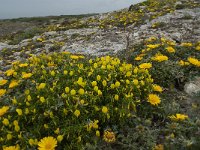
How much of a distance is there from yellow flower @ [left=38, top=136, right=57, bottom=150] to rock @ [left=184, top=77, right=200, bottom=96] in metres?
2.68

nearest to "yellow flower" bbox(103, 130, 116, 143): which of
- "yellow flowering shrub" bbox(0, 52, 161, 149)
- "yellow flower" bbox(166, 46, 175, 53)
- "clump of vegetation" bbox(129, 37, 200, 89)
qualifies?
"yellow flowering shrub" bbox(0, 52, 161, 149)

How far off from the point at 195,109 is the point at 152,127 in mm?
755

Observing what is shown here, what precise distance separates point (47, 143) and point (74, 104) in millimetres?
719

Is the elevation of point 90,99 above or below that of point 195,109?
above

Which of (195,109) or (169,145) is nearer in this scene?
(169,145)

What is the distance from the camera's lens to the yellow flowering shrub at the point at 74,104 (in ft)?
14.1

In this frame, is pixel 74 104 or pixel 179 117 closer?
pixel 179 117

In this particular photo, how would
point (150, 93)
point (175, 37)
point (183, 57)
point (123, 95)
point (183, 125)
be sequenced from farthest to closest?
point (175, 37) → point (183, 57) → point (150, 93) → point (123, 95) → point (183, 125)

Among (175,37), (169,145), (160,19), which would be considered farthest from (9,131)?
(160,19)

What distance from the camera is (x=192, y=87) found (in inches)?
235

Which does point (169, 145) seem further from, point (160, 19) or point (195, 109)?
point (160, 19)

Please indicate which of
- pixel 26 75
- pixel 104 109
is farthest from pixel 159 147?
pixel 26 75

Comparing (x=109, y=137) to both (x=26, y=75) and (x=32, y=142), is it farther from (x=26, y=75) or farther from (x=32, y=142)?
(x=26, y=75)

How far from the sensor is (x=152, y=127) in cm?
471
